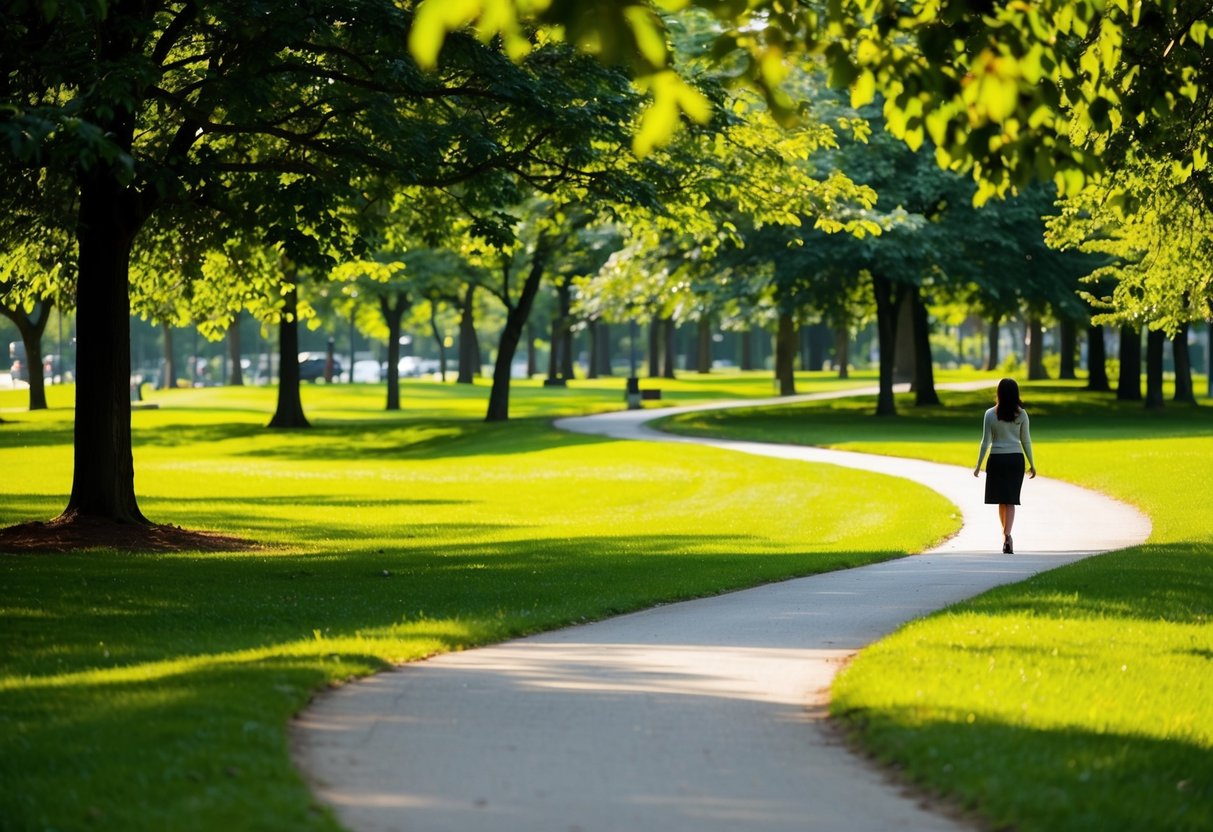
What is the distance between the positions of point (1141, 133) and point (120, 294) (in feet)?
36.2

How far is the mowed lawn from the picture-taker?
687cm

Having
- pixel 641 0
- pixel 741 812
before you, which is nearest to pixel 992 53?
pixel 641 0

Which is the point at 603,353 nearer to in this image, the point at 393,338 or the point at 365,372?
the point at 365,372

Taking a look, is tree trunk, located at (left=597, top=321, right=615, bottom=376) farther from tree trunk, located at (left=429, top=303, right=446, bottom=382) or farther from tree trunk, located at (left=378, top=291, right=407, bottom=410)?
tree trunk, located at (left=378, top=291, right=407, bottom=410)

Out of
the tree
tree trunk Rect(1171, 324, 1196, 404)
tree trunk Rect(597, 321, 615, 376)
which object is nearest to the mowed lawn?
the tree

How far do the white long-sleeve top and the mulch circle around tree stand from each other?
27.3ft

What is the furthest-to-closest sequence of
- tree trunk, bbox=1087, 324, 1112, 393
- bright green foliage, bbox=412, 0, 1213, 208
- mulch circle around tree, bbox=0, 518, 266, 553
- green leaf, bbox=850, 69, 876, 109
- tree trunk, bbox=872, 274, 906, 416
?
1. tree trunk, bbox=1087, 324, 1112, 393
2. tree trunk, bbox=872, 274, 906, 416
3. mulch circle around tree, bbox=0, 518, 266, 553
4. green leaf, bbox=850, 69, 876, 109
5. bright green foliage, bbox=412, 0, 1213, 208

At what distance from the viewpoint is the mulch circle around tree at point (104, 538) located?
59.6 feet

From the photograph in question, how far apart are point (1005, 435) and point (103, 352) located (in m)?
9.91

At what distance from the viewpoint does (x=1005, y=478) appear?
1777 centimetres

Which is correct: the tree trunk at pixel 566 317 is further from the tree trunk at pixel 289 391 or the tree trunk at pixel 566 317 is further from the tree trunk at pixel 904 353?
the tree trunk at pixel 904 353

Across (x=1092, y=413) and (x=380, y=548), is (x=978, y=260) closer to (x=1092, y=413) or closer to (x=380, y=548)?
(x=1092, y=413)

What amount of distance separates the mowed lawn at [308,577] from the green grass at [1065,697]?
8.73 feet

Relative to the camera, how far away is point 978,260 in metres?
44.8
